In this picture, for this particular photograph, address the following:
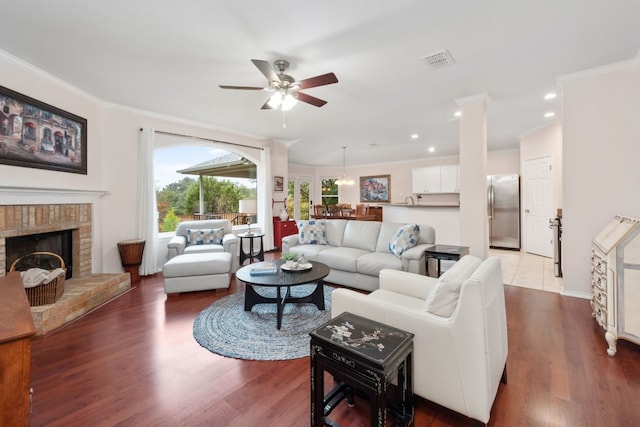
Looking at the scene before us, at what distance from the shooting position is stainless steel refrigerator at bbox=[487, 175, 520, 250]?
6.04m

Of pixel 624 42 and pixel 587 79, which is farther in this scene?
pixel 587 79

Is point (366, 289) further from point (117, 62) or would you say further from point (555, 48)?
point (117, 62)

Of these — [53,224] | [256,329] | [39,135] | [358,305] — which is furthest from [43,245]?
[358,305]

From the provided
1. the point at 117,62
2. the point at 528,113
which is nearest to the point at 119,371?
the point at 117,62

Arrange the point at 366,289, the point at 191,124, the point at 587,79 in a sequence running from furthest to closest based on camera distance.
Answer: the point at 191,124
the point at 366,289
the point at 587,79

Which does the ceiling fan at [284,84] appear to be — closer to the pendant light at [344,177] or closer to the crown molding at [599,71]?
the crown molding at [599,71]

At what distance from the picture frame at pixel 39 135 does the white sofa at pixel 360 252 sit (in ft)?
9.95

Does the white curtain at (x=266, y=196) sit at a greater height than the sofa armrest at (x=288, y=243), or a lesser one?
greater

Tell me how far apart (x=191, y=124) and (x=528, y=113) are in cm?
568

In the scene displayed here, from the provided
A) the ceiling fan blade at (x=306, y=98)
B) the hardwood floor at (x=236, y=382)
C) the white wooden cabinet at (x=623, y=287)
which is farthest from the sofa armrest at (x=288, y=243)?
the white wooden cabinet at (x=623, y=287)

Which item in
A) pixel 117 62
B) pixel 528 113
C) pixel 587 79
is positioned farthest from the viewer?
pixel 528 113

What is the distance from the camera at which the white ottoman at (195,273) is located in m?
3.29

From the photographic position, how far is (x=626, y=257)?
2021 millimetres

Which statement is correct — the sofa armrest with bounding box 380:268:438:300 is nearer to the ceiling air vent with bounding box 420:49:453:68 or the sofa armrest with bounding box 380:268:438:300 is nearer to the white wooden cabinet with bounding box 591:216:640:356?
the white wooden cabinet with bounding box 591:216:640:356
